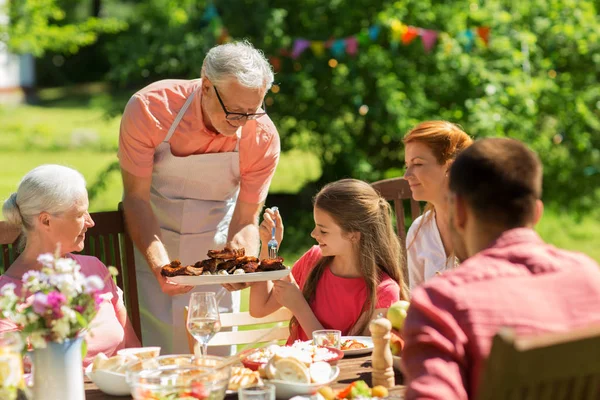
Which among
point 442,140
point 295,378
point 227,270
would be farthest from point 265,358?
point 442,140

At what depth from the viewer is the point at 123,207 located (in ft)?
11.9

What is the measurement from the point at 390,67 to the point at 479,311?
21.4ft

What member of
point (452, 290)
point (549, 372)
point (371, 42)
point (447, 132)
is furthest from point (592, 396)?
point (371, 42)

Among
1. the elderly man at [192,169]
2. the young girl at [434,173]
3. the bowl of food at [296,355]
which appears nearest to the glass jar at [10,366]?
the bowl of food at [296,355]

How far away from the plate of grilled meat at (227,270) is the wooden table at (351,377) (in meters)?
0.57

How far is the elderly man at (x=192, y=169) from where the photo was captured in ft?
11.3

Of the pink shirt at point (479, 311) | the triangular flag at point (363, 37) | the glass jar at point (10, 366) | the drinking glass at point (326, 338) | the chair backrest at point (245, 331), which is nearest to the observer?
the pink shirt at point (479, 311)

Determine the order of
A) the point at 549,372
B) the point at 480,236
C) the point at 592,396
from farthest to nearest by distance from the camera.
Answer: the point at 480,236 < the point at 592,396 < the point at 549,372

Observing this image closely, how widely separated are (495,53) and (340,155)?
5.54ft

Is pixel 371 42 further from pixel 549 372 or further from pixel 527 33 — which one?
pixel 549 372

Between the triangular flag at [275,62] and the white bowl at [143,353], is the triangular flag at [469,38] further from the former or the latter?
the white bowl at [143,353]

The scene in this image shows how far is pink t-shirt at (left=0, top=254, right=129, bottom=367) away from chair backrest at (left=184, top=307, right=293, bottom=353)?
0.25 metres

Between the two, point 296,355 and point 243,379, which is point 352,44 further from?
point 243,379

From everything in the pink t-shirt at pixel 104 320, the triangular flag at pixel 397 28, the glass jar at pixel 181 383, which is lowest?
the pink t-shirt at pixel 104 320
